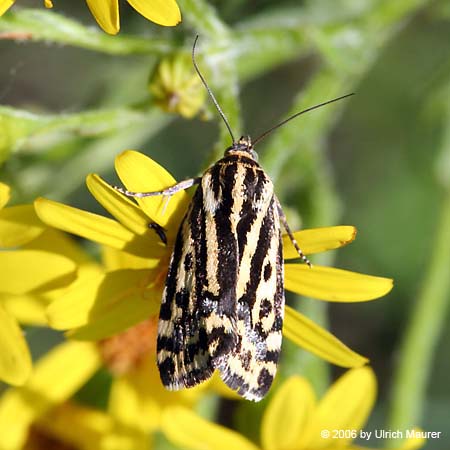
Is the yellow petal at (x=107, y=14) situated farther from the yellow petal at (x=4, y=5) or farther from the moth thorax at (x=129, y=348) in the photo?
the moth thorax at (x=129, y=348)

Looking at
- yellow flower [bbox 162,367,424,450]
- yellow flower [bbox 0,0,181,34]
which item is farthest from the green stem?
yellow flower [bbox 0,0,181,34]

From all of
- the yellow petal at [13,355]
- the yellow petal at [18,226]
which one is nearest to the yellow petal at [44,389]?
the yellow petal at [13,355]

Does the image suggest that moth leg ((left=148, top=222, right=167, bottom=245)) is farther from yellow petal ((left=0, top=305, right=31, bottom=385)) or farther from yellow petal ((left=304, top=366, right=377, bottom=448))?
yellow petal ((left=304, top=366, right=377, bottom=448))

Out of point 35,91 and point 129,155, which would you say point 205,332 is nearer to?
point 129,155

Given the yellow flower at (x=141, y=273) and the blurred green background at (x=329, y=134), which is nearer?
the yellow flower at (x=141, y=273)

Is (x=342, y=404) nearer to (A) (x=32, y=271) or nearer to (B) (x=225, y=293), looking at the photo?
(B) (x=225, y=293)

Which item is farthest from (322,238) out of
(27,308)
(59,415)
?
(59,415)
